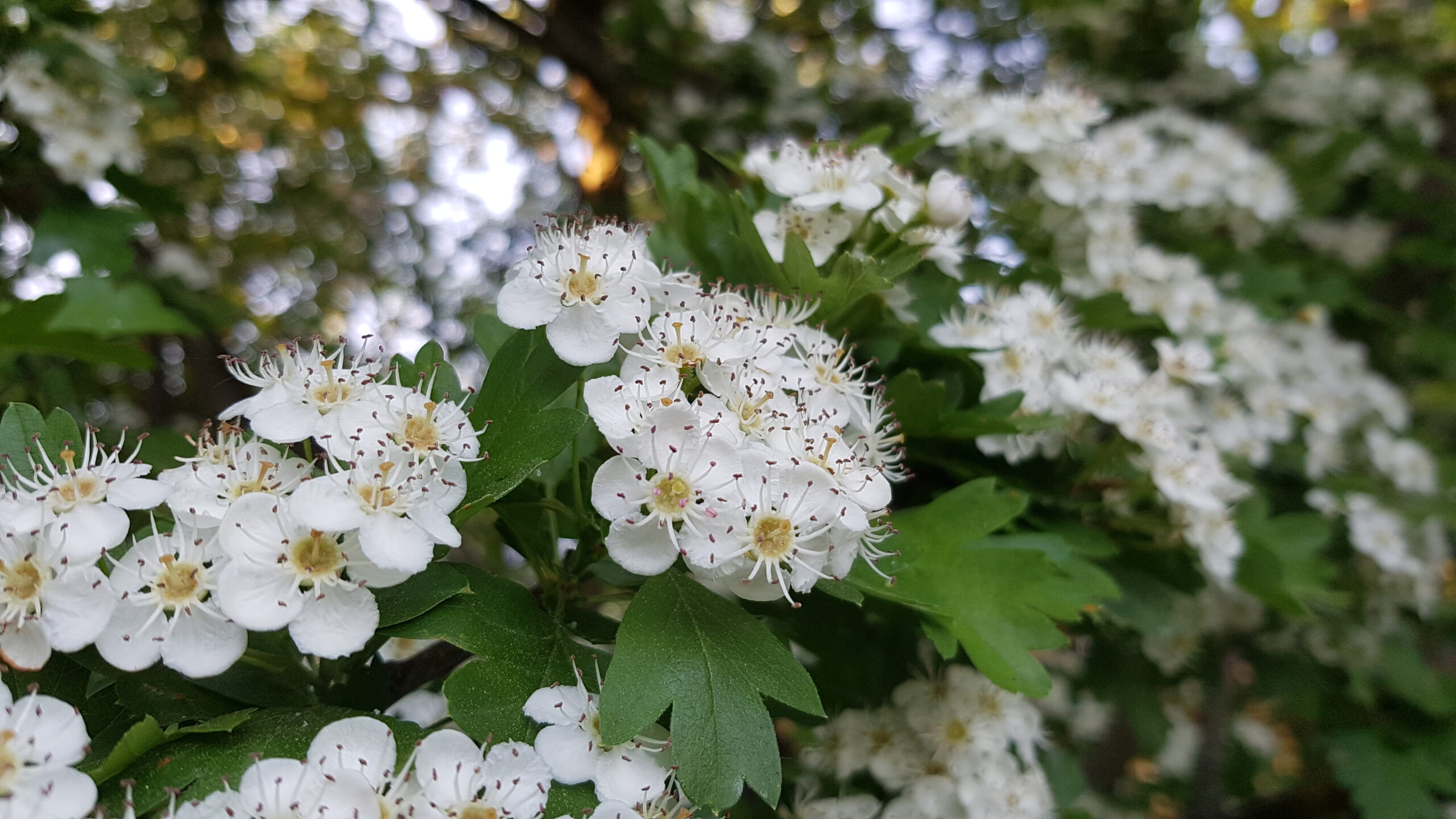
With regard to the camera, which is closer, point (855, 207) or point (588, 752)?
point (588, 752)

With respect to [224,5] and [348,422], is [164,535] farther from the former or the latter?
[224,5]

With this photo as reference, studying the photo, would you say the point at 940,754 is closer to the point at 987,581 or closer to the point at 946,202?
the point at 987,581

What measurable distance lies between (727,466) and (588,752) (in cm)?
29

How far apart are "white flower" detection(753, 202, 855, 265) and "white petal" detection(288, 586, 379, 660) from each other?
680 mm

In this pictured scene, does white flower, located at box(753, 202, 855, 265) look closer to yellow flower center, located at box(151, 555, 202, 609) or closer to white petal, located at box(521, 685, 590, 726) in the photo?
white petal, located at box(521, 685, 590, 726)

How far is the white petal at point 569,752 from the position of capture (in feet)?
2.60

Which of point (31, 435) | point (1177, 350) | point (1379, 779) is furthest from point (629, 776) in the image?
point (1379, 779)

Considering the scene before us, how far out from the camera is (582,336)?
914mm

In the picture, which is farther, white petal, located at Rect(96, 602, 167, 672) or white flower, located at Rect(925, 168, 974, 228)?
white flower, located at Rect(925, 168, 974, 228)

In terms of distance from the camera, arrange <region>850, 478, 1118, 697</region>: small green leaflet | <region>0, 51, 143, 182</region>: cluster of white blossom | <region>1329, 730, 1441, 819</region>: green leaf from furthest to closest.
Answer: <region>1329, 730, 1441, 819</region>: green leaf → <region>0, 51, 143, 182</region>: cluster of white blossom → <region>850, 478, 1118, 697</region>: small green leaflet

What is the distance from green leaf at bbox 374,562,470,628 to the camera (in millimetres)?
803

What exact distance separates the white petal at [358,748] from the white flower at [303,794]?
0.04 feet

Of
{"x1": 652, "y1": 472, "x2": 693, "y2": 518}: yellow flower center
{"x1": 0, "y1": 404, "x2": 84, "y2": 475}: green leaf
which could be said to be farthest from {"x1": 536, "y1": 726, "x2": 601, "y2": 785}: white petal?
{"x1": 0, "y1": 404, "x2": 84, "y2": 475}: green leaf

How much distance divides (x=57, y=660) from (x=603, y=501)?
53 cm
